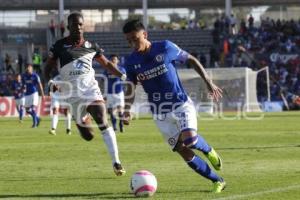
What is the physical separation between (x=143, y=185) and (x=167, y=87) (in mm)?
1538

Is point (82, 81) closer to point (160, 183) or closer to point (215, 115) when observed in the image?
point (160, 183)

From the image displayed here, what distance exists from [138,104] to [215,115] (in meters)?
4.86

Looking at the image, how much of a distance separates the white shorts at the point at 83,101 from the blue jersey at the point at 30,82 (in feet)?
58.3

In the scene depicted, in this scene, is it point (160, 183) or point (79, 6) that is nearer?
point (160, 183)

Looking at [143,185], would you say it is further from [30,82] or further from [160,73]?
[30,82]

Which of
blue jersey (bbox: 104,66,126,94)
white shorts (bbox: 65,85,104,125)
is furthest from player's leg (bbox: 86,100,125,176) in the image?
blue jersey (bbox: 104,66,126,94)

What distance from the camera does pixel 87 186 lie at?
1195 cm

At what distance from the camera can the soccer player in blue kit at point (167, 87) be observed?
11180 mm

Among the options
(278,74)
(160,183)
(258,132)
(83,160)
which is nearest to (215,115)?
(278,74)

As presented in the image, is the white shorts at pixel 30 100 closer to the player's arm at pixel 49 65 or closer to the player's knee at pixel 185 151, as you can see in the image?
the player's arm at pixel 49 65

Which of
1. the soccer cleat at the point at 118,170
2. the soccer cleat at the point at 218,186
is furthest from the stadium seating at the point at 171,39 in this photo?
the soccer cleat at the point at 218,186

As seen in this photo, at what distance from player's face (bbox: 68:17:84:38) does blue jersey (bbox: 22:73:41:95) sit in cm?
1834

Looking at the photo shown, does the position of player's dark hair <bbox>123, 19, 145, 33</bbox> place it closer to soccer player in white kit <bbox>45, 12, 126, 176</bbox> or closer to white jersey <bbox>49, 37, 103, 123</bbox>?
soccer player in white kit <bbox>45, 12, 126, 176</bbox>

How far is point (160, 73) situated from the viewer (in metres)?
11.3
